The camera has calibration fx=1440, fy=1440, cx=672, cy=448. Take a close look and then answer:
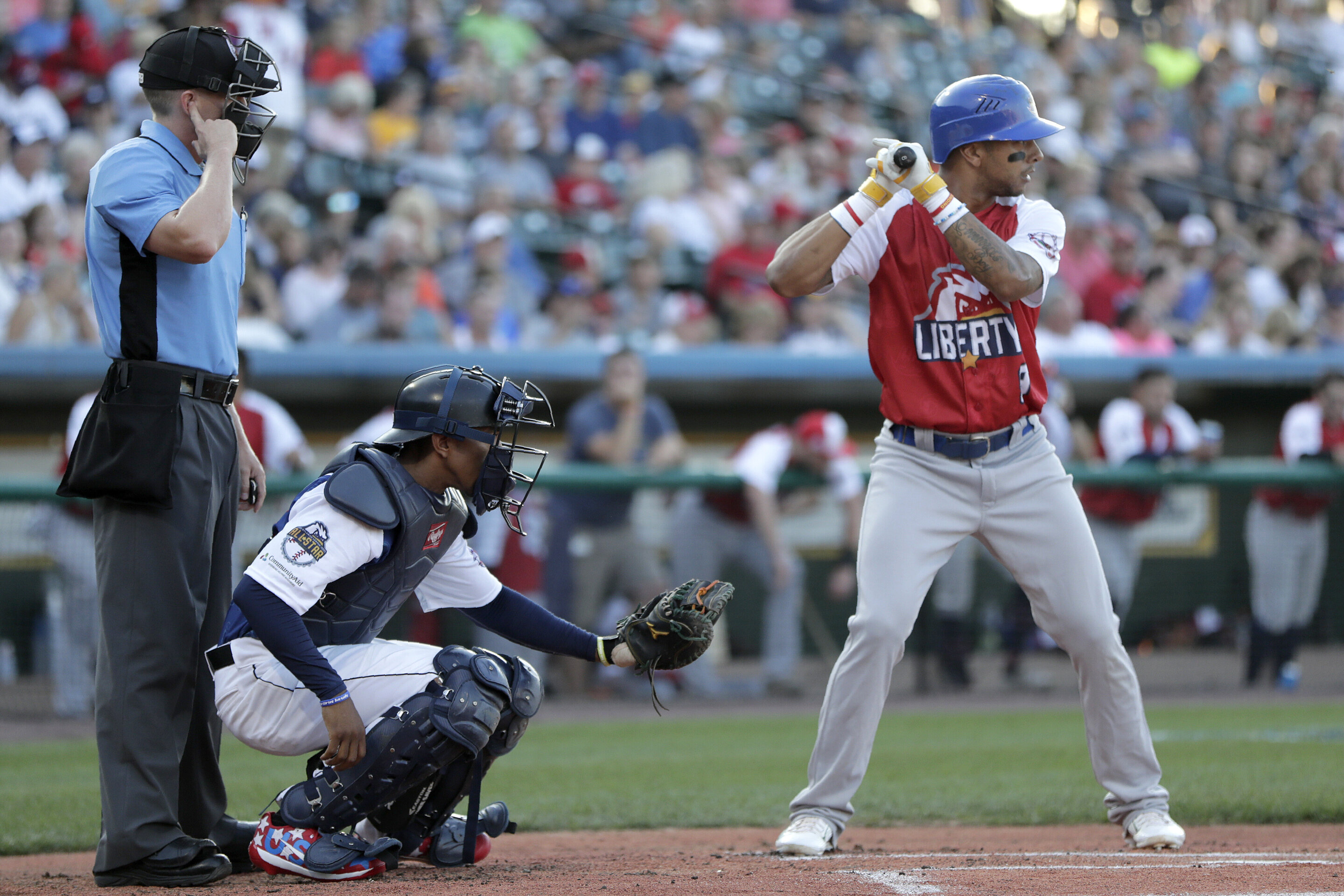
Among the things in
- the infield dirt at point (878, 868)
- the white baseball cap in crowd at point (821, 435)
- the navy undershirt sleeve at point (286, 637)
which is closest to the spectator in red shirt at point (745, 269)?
the white baseball cap in crowd at point (821, 435)

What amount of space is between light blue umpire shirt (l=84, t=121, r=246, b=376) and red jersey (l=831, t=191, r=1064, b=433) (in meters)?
1.68

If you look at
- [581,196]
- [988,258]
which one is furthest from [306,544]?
[581,196]

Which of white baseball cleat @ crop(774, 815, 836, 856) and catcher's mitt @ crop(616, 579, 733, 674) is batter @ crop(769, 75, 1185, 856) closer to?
white baseball cleat @ crop(774, 815, 836, 856)

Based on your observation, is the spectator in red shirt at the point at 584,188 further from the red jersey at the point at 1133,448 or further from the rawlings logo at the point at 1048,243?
the rawlings logo at the point at 1048,243

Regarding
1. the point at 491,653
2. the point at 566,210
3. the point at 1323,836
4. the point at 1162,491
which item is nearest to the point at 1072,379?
the point at 1162,491

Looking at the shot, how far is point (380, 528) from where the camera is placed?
351 centimetres

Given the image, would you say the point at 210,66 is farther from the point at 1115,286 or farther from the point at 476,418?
the point at 1115,286

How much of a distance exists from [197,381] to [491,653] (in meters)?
1.04

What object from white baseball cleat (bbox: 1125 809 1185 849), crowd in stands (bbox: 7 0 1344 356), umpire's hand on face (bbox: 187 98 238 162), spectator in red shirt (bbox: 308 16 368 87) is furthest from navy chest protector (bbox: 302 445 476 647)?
spectator in red shirt (bbox: 308 16 368 87)

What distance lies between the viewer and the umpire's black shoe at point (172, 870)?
3482mm

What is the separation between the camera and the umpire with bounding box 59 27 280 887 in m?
3.48

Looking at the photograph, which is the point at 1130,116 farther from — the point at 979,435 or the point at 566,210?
the point at 979,435

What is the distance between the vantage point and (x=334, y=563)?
11.3 feet

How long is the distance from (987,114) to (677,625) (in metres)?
1.67
